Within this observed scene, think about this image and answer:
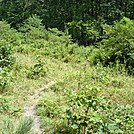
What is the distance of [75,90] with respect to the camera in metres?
5.33

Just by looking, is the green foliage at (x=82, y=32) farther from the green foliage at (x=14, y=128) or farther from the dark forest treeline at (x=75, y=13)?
the green foliage at (x=14, y=128)

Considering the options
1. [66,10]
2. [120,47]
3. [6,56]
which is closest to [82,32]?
[66,10]

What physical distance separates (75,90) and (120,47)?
443cm

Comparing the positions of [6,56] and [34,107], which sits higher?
[6,56]

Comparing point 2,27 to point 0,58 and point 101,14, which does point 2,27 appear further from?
point 101,14

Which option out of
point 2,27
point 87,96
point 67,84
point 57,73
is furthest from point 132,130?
point 2,27

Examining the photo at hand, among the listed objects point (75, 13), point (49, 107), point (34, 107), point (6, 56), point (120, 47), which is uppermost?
point (75, 13)

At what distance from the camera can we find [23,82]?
223 inches

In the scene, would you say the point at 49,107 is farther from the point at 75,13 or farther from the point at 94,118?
the point at 75,13

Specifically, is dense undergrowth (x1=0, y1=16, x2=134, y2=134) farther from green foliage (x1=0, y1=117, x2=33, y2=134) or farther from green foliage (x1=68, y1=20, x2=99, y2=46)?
green foliage (x1=68, y1=20, x2=99, y2=46)

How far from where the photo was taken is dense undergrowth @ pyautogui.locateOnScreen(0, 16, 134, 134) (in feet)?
9.63

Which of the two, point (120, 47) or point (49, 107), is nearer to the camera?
point (49, 107)

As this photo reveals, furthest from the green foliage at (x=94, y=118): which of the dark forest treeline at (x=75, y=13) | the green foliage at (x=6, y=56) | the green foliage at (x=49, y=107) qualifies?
the dark forest treeline at (x=75, y=13)

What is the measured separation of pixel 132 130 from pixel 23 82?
3848mm
